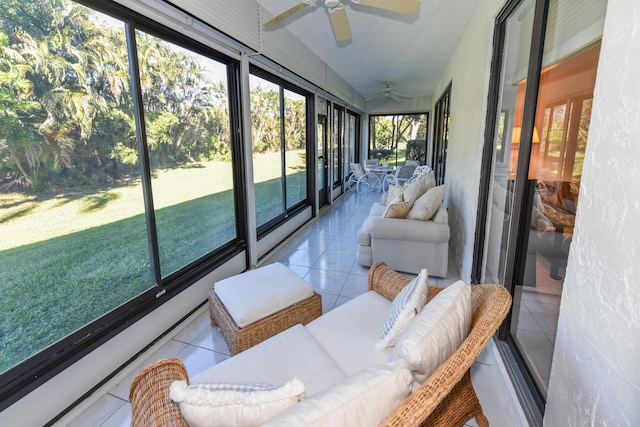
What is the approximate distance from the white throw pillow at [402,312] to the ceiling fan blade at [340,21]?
6.59ft

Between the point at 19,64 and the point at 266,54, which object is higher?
the point at 266,54

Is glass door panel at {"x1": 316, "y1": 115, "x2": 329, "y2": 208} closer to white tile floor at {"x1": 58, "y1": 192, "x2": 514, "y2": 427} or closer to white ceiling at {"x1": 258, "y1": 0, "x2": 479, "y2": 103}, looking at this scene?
white tile floor at {"x1": 58, "y1": 192, "x2": 514, "y2": 427}

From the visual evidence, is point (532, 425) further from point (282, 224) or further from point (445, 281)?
point (282, 224)

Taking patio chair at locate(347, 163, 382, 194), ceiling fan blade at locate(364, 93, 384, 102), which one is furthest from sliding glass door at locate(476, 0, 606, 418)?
ceiling fan blade at locate(364, 93, 384, 102)

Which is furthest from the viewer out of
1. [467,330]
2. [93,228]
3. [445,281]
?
[445,281]

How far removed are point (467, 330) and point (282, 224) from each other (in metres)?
3.36

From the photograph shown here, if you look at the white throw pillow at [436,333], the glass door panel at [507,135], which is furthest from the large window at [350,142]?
the white throw pillow at [436,333]

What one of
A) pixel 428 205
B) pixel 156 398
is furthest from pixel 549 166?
pixel 156 398

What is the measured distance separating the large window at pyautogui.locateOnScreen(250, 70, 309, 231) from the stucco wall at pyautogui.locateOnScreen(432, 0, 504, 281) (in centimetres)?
226

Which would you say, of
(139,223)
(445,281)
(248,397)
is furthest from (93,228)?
(445,281)

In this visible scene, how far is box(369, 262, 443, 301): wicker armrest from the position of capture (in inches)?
73.1

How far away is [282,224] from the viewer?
4348mm

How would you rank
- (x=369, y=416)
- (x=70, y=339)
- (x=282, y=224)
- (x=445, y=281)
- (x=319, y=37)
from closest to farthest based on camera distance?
(x=369, y=416) → (x=70, y=339) → (x=445, y=281) → (x=319, y=37) → (x=282, y=224)

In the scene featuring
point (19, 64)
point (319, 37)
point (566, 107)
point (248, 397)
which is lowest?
point (248, 397)
